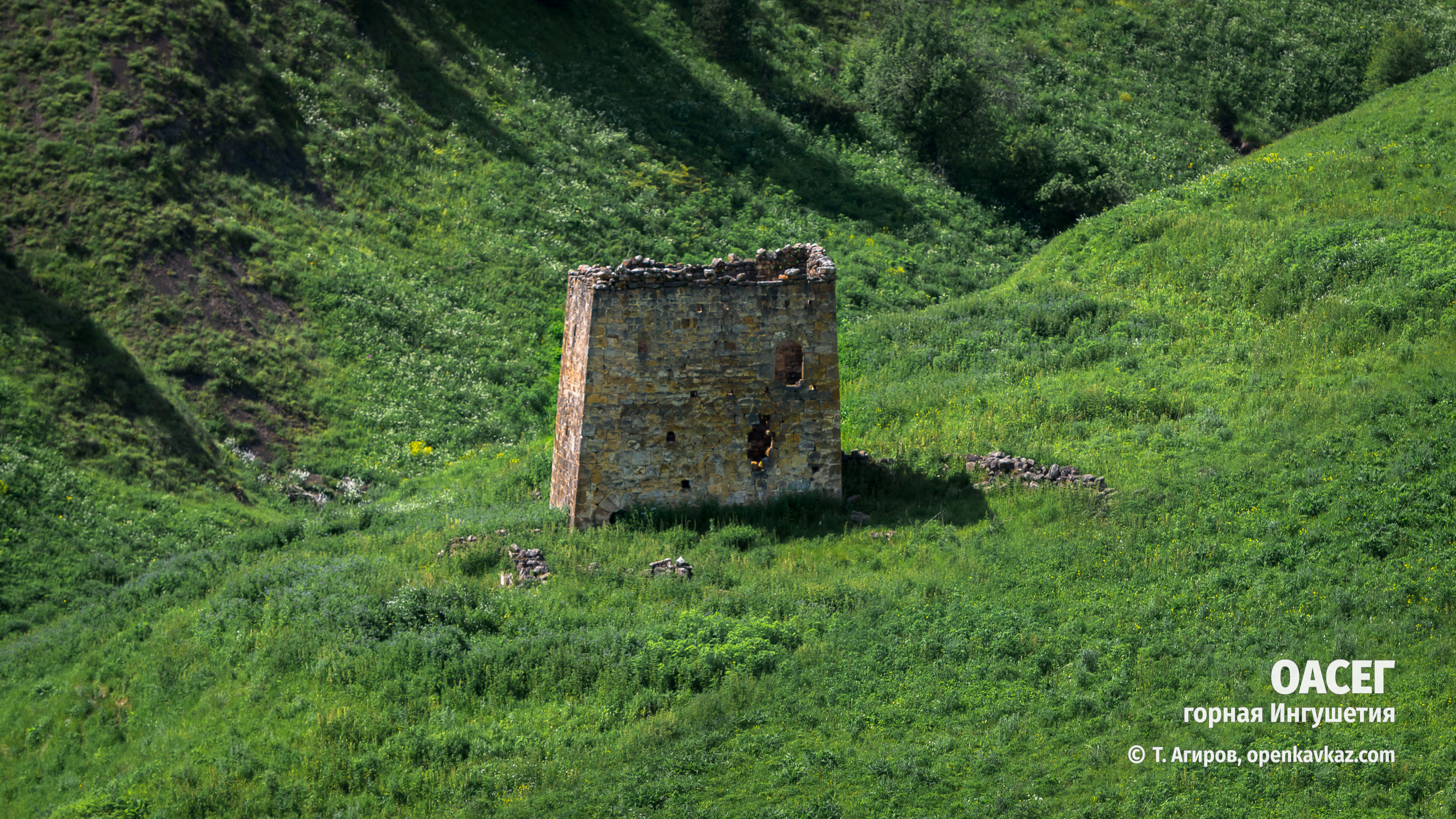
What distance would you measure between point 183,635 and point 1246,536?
1478 cm

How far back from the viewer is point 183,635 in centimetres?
1569

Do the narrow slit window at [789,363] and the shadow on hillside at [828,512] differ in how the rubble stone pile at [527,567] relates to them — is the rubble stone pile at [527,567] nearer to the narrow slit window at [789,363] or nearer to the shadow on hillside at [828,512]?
the shadow on hillside at [828,512]

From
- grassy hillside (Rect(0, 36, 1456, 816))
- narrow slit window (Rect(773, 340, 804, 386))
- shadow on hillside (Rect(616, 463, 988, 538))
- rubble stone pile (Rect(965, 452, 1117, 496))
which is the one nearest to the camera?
grassy hillside (Rect(0, 36, 1456, 816))

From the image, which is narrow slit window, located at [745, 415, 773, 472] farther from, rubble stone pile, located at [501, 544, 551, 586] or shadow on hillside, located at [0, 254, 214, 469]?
shadow on hillside, located at [0, 254, 214, 469]

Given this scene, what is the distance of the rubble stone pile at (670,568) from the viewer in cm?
1603

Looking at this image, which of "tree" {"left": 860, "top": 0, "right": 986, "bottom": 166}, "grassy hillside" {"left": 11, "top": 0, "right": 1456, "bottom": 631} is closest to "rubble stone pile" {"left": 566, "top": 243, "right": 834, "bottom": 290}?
"grassy hillside" {"left": 11, "top": 0, "right": 1456, "bottom": 631}

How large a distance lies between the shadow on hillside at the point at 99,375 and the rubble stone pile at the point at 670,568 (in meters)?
12.7

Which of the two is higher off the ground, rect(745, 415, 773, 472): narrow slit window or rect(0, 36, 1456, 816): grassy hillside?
rect(745, 415, 773, 472): narrow slit window

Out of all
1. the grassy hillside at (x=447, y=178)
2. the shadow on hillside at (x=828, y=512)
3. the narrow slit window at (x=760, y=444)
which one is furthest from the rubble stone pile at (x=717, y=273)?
the grassy hillside at (x=447, y=178)

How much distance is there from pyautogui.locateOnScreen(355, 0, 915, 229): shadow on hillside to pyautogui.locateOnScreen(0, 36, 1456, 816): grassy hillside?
60.2ft

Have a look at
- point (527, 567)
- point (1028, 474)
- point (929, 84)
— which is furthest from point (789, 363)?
point (929, 84)

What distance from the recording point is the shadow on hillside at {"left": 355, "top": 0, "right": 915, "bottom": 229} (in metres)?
38.0

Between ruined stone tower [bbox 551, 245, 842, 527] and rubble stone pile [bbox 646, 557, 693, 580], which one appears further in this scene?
ruined stone tower [bbox 551, 245, 842, 527]

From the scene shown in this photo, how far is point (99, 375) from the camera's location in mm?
23844
